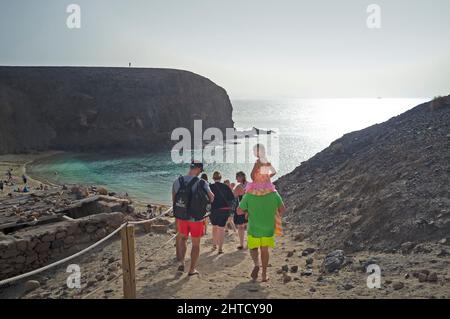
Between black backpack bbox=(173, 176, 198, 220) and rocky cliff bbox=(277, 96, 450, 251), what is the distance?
3.48 metres

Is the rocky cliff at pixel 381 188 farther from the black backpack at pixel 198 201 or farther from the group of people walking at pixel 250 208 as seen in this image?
the black backpack at pixel 198 201

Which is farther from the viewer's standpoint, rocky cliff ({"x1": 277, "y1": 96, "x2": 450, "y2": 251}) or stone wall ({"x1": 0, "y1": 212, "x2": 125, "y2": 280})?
stone wall ({"x1": 0, "y1": 212, "x2": 125, "y2": 280})

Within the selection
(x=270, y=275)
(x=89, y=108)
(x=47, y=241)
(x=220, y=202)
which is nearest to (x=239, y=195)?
(x=220, y=202)

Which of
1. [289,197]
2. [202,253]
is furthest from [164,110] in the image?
[202,253]

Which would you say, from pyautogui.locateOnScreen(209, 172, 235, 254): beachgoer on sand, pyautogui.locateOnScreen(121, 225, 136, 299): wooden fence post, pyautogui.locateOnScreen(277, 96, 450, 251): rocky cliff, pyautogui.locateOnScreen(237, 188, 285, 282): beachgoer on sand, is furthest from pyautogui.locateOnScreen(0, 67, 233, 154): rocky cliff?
pyautogui.locateOnScreen(237, 188, 285, 282): beachgoer on sand

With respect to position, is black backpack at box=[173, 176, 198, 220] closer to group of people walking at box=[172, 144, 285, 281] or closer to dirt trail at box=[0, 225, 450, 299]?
group of people walking at box=[172, 144, 285, 281]

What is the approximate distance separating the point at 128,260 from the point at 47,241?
510 centimetres

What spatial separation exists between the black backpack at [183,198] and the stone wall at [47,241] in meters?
4.84

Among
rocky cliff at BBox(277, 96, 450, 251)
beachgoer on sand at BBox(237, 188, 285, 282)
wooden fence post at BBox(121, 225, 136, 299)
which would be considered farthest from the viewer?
rocky cliff at BBox(277, 96, 450, 251)

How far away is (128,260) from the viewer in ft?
16.2

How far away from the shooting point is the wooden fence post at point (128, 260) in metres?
4.86

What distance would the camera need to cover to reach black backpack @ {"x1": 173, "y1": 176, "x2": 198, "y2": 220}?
18.9 ft

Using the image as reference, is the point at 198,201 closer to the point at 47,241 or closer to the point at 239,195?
the point at 239,195
